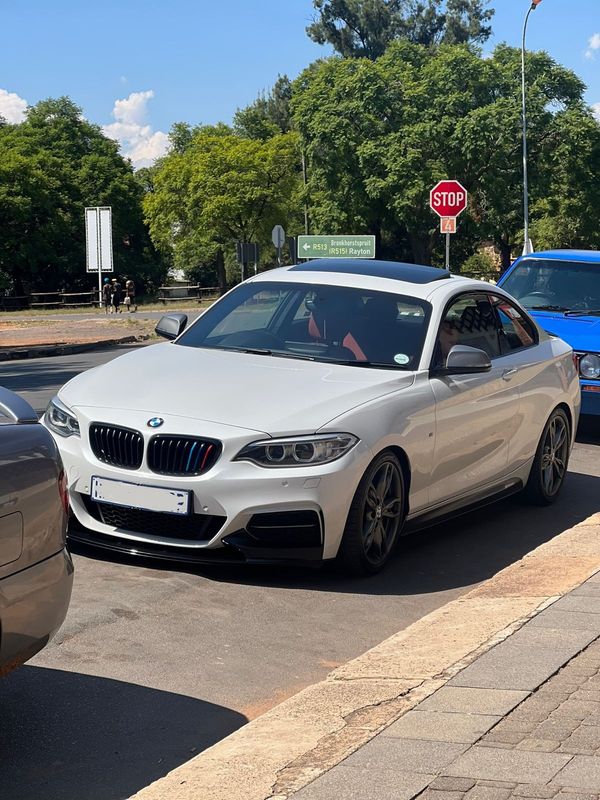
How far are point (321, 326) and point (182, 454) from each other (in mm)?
1681

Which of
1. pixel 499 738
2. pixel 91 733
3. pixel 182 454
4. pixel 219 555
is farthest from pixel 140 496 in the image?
pixel 499 738

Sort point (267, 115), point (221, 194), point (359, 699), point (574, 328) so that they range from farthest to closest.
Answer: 1. point (267, 115)
2. point (221, 194)
3. point (574, 328)
4. point (359, 699)

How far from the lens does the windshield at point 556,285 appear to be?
12.3 meters

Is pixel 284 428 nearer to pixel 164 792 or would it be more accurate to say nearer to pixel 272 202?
pixel 164 792

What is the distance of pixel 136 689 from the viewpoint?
15.7 feet

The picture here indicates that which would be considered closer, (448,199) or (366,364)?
(366,364)

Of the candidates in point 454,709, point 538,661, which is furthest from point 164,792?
point 538,661

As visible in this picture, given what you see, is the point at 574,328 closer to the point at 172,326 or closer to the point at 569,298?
the point at 569,298

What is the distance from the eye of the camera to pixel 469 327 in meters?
8.00

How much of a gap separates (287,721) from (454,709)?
57cm

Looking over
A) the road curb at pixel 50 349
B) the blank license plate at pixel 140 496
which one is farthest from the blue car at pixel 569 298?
the road curb at pixel 50 349

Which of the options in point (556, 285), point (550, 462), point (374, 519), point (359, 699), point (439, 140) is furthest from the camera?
point (439, 140)

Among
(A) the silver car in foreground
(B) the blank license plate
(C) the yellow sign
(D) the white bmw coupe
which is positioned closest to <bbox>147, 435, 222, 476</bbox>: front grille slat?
(D) the white bmw coupe

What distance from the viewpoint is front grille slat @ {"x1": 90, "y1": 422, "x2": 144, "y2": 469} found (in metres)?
6.34
